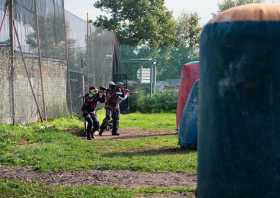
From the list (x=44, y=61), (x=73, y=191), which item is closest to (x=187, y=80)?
(x=44, y=61)

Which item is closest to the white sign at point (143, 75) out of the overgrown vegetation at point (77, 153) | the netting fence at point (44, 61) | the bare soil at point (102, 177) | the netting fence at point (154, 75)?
the netting fence at point (154, 75)

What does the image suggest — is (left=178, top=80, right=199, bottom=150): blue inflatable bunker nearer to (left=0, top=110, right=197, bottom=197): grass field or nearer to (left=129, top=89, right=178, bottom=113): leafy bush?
(left=0, top=110, right=197, bottom=197): grass field

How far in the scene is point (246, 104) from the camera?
256 centimetres

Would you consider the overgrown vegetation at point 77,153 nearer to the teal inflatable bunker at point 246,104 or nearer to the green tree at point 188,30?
the teal inflatable bunker at point 246,104

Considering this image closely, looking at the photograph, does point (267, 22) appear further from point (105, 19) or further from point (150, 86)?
point (105, 19)

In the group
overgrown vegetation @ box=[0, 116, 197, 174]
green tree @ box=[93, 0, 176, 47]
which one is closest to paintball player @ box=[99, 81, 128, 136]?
overgrown vegetation @ box=[0, 116, 197, 174]

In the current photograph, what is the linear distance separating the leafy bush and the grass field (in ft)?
32.2

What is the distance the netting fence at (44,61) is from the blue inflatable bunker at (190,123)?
4.29m

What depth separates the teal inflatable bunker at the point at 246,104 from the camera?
2531 mm

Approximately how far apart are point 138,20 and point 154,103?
1113cm

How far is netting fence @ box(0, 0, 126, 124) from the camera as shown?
8.02 m

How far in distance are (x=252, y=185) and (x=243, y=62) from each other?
3.25 feet

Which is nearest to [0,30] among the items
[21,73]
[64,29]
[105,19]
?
[21,73]

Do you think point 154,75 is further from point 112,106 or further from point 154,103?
point 112,106
